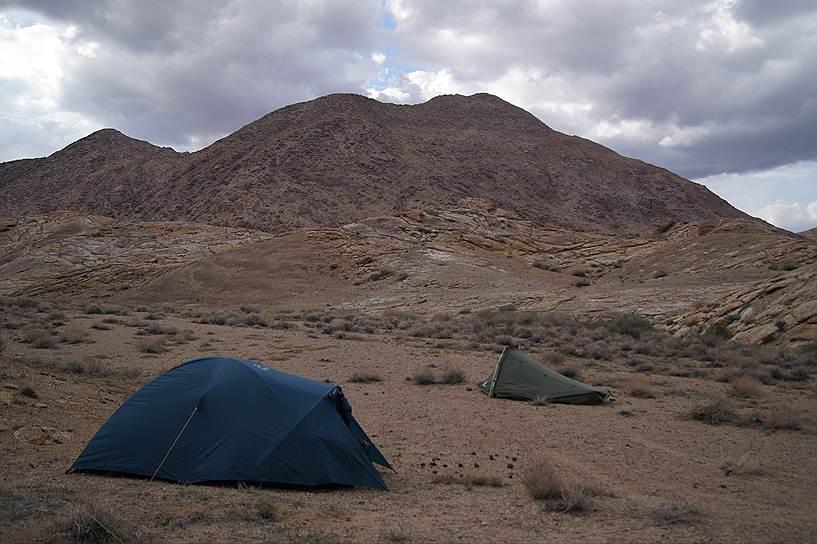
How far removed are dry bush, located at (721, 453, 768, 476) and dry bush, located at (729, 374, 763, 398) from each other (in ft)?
17.3

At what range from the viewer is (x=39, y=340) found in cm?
1770

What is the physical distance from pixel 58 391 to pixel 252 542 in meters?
7.14

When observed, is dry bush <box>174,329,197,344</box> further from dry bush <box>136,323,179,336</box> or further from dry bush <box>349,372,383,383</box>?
dry bush <box>349,372,383,383</box>

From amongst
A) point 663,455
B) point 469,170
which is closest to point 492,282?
point 663,455

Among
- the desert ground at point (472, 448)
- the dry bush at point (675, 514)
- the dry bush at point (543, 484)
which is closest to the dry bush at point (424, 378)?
the desert ground at point (472, 448)

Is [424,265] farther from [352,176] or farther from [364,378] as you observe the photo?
[352,176]

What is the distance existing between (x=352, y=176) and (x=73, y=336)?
59.7 metres

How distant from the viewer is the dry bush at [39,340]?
17.5 m

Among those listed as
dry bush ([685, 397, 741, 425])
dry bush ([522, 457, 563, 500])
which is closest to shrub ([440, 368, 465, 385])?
dry bush ([685, 397, 741, 425])

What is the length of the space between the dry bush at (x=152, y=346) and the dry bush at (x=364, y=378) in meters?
6.43

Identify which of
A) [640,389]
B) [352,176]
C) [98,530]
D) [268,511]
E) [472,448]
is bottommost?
[472,448]

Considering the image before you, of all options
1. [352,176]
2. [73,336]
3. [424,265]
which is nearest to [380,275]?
[424,265]

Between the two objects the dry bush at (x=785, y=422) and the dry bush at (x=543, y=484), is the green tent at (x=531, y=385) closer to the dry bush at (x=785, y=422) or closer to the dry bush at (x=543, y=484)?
the dry bush at (x=785, y=422)

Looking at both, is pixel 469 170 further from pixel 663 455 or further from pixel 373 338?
pixel 663 455
